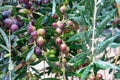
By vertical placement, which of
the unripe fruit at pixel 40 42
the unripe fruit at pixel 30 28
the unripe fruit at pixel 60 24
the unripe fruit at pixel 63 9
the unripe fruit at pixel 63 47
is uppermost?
the unripe fruit at pixel 63 9

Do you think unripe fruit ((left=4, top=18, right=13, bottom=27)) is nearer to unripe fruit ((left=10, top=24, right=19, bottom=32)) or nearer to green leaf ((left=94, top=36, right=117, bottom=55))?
unripe fruit ((left=10, top=24, right=19, bottom=32))

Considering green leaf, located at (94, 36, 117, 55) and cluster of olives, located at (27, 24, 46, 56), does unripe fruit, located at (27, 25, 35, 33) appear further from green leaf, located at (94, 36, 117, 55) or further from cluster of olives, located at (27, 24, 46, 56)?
green leaf, located at (94, 36, 117, 55)

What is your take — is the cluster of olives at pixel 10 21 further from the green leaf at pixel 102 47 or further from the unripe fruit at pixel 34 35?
the green leaf at pixel 102 47

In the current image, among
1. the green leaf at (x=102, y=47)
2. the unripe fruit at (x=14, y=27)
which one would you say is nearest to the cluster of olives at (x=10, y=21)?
the unripe fruit at (x=14, y=27)

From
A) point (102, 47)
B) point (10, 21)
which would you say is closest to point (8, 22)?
point (10, 21)

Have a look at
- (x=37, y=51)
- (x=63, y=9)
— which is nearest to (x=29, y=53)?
(x=37, y=51)

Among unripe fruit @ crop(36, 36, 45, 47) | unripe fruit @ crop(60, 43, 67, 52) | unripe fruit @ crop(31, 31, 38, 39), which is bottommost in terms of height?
unripe fruit @ crop(60, 43, 67, 52)

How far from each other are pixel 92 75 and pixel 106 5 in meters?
0.12

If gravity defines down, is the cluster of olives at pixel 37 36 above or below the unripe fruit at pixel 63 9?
below

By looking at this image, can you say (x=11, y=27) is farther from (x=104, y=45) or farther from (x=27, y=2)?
(x=104, y=45)

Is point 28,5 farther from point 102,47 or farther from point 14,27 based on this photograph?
point 102,47

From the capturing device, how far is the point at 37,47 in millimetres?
481

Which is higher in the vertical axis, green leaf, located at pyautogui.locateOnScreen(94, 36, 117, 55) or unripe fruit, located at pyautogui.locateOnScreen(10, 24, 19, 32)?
unripe fruit, located at pyautogui.locateOnScreen(10, 24, 19, 32)

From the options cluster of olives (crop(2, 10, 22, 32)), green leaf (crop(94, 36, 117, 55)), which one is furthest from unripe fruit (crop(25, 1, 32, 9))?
green leaf (crop(94, 36, 117, 55))
